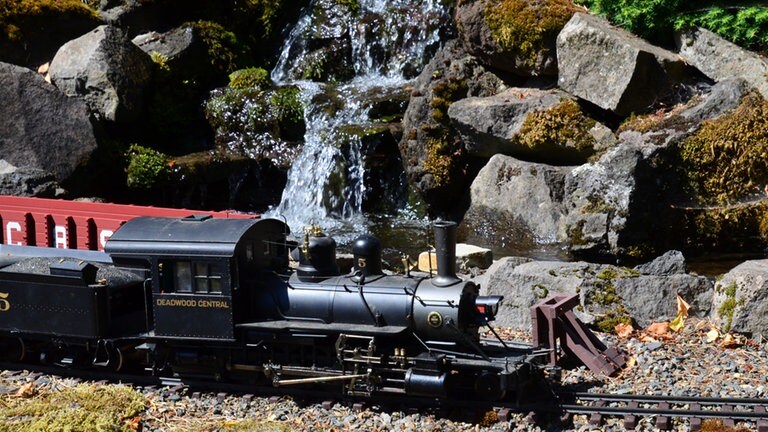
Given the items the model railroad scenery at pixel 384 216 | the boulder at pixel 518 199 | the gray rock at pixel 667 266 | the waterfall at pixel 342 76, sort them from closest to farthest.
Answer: the model railroad scenery at pixel 384 216, the gray rock at pixel 667 266, the boulder at pixel 518 199, the waterfall at pixel 342 76

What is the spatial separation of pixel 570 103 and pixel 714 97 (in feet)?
8.99

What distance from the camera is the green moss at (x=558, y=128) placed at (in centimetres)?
1772

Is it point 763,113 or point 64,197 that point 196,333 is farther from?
point 763,113

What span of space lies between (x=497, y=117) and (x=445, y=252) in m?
8.61

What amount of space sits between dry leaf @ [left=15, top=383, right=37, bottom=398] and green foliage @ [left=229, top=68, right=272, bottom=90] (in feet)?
41.0

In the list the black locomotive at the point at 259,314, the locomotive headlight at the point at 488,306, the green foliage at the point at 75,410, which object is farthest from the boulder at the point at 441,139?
the green foliage at the point at 75,410

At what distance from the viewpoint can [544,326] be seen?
11.3 m

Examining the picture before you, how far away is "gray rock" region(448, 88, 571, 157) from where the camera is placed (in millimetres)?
18344

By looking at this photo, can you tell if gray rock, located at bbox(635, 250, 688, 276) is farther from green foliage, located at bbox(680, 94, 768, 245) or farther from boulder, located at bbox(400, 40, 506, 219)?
boulder, located at bbox(400, 40, 506, 219)

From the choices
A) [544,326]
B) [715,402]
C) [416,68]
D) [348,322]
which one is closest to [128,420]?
[348,322]

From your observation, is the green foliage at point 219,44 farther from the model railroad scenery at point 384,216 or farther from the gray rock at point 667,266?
the gray rock at point 667,266

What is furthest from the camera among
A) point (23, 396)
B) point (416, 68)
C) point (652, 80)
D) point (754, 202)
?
point (416, 68)

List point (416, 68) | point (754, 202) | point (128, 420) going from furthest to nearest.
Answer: point (416, 68), point (754, 202), point (128, 420)

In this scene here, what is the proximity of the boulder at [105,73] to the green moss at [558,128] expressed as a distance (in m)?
10.1
